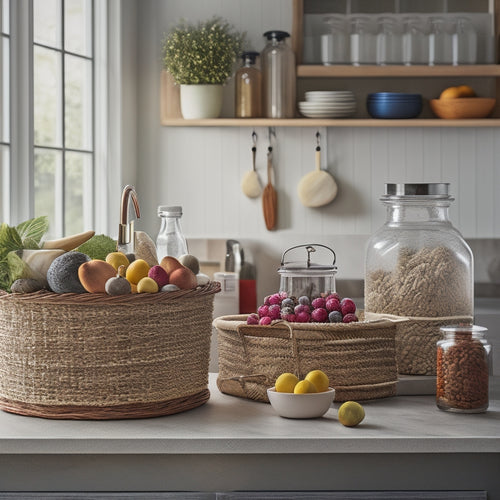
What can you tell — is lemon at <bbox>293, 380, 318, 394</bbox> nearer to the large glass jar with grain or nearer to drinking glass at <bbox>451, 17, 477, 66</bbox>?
the large glass jar with grain

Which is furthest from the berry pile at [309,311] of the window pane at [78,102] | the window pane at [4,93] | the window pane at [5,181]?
the window pane at [78,102]

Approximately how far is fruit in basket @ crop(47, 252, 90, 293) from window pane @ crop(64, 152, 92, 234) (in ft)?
6.64

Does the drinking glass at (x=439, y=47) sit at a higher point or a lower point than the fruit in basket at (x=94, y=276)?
higher

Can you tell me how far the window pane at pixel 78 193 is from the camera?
3.44 metres

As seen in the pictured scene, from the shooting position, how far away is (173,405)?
147 centimetres

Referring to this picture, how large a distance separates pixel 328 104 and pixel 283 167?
0.42 m

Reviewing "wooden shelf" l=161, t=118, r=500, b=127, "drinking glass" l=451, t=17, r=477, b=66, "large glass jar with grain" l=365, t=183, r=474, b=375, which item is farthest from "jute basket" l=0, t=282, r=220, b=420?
"drinking glass" l=451, t=17, r=477, b=66

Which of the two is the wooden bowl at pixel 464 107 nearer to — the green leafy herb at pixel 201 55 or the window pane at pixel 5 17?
the green leafy herb at pixel 201 55

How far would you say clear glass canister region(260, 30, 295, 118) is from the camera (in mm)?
3812

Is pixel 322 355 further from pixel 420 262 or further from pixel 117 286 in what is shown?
pixel 117 286

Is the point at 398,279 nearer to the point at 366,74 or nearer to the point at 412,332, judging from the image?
the point at 412,332

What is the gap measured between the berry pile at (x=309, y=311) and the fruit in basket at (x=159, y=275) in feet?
0.74

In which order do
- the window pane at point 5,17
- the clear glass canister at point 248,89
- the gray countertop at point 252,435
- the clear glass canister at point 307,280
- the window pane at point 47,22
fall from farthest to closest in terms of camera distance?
the clear glass canister at point 248,89 → the window pane at point 47,22 → the window pane at point 5,17 → the clear glass canister at point 307,280 → the gray countertop at point 252,435

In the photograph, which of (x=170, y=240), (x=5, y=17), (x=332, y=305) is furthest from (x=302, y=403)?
(x=5, y=17)
